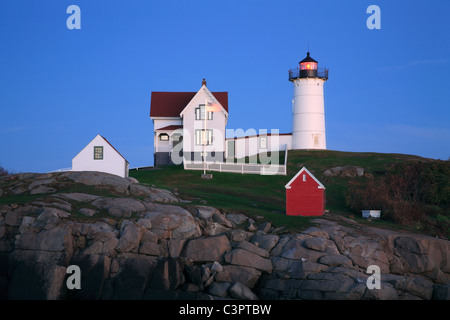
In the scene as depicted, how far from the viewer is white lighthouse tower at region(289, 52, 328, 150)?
213 ft

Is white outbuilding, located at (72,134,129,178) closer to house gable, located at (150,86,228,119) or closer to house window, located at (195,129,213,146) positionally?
house window, located at (195,129,213,146)

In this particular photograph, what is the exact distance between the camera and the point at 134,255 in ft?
91.1

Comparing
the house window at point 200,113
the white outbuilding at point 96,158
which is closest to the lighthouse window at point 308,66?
the house window at point 200,113

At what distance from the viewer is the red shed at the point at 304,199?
35.3 meters

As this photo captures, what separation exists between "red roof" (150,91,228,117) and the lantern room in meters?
9.57

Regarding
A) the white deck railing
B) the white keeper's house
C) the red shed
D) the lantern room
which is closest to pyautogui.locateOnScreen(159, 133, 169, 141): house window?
the white keeper's house

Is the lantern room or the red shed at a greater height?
the lantern room

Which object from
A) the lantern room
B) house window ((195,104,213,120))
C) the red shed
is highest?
the lantern room

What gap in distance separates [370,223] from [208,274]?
13.3 meters

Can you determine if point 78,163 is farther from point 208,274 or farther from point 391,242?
point 391,242

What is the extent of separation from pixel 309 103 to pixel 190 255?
39.1 m
